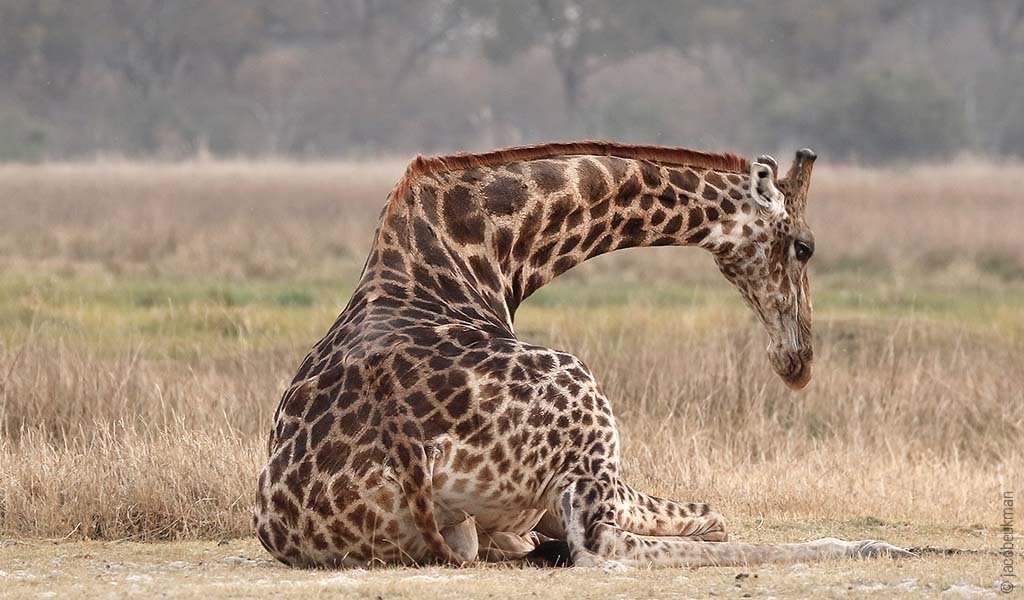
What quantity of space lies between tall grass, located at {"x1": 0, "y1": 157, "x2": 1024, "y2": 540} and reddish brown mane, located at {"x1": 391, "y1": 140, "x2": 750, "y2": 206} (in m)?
1.49

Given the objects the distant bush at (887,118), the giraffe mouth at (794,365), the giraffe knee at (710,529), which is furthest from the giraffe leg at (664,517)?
the distant bush at (887,118)

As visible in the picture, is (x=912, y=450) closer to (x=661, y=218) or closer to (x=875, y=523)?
(x=875, y=523)

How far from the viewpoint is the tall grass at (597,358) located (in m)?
8.02

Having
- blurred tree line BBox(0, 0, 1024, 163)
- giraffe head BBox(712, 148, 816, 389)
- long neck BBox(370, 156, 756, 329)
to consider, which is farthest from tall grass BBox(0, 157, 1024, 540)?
blurred tree line BBox(0, 0, 1024, 163)

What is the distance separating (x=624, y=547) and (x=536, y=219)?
1539mm

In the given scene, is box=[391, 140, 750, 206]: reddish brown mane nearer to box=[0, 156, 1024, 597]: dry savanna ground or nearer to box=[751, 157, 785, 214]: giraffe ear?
box=[751, 157, 785, 214]: giraffe ear

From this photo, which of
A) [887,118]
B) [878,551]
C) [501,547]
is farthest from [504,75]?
[878,551]

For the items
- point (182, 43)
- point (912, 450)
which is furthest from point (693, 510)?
point (182, 43)

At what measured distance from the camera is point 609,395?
10.7 meters

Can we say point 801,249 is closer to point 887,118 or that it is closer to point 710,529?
point 710,529

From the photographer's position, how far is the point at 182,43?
49594 mm

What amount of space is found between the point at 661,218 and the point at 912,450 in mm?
3316

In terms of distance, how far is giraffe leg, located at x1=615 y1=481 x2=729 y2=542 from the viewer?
6324 millimetres

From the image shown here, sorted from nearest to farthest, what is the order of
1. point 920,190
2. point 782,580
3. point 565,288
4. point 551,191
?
point 782,580
point 551,191
point 565,288
point 920,190
